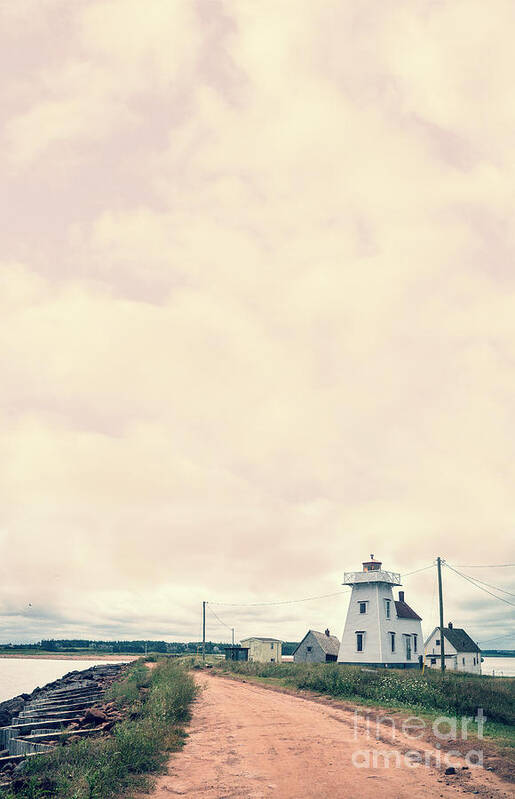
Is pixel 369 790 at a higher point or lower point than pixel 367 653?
higher

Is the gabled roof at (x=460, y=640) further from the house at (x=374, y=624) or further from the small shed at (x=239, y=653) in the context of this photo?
the small shed at (x=239, y=653)

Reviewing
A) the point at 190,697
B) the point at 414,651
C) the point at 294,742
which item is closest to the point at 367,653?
the point at 414,651

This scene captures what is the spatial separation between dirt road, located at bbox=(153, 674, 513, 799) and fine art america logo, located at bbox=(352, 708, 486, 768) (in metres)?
0.07

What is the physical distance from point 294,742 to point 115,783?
6007 mm

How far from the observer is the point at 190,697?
2416cm

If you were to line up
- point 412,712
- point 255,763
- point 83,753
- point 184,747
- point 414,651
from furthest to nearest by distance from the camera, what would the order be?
point 414,651, point 412,712, point 184,747, point 255,763, point 83,753

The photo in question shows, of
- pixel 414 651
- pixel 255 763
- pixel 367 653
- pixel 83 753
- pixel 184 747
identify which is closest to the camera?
pixel 83 753

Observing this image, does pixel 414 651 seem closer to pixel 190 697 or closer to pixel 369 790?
pixel 190 697

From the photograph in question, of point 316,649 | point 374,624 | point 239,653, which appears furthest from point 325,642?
point 374,624

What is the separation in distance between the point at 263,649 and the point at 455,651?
22.6 m

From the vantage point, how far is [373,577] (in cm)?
5459

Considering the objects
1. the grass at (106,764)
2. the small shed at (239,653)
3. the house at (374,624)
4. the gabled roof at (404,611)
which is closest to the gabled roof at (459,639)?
the gabled roof at (404,611)

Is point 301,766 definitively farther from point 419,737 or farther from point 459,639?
point 459,639

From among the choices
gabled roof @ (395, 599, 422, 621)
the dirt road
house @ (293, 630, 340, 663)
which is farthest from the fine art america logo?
house @ (293, 630, 340, 663)
